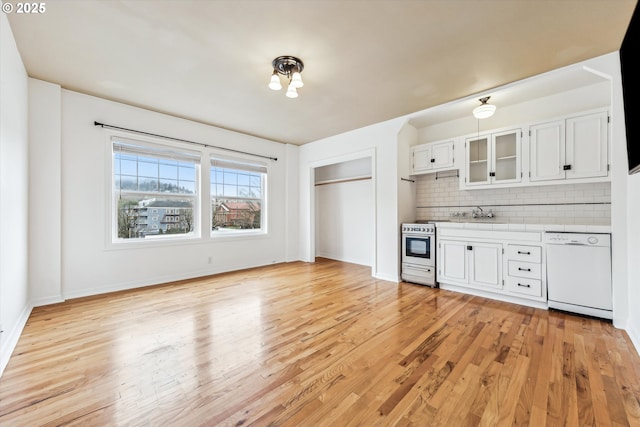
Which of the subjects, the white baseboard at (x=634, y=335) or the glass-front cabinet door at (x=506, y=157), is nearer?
the white baseboard at (x=634, y=335)

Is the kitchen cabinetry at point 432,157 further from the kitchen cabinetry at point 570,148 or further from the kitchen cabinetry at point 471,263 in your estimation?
the kitchen cabinetry at point 471,263

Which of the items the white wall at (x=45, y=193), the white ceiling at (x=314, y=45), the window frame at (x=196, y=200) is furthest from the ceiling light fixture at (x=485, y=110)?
the white wall at (x=45, y=193)

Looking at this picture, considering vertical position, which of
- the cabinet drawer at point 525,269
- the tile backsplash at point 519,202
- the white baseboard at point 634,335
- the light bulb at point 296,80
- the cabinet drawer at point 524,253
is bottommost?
the white baseboard at point 634,335

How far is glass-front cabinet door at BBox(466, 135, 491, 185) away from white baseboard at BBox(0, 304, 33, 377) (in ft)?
17.6

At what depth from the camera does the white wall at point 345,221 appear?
599cm

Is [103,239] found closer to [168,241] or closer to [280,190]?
[168,241]

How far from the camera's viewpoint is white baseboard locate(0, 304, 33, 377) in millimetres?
1985

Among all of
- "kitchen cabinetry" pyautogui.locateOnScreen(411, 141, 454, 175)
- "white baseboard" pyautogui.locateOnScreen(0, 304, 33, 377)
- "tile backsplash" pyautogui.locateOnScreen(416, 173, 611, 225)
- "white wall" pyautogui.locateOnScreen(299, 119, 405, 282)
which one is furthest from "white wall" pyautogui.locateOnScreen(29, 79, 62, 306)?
"tile backsplash" pyautogui.locateOnScreen(416, 173, 611, 225)

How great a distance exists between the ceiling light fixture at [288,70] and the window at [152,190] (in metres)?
2.58

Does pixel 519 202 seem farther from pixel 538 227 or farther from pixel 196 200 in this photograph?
pixel 196 200

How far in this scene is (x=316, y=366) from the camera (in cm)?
195

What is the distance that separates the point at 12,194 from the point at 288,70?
116 inches

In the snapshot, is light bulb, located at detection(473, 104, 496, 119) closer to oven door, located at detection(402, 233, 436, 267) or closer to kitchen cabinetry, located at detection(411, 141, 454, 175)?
kitchen cabinetry, located at detection(411, 141, 454, 175)

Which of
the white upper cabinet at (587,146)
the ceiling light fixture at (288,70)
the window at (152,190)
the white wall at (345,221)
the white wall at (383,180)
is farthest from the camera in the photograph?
the white wall at (345,221)
